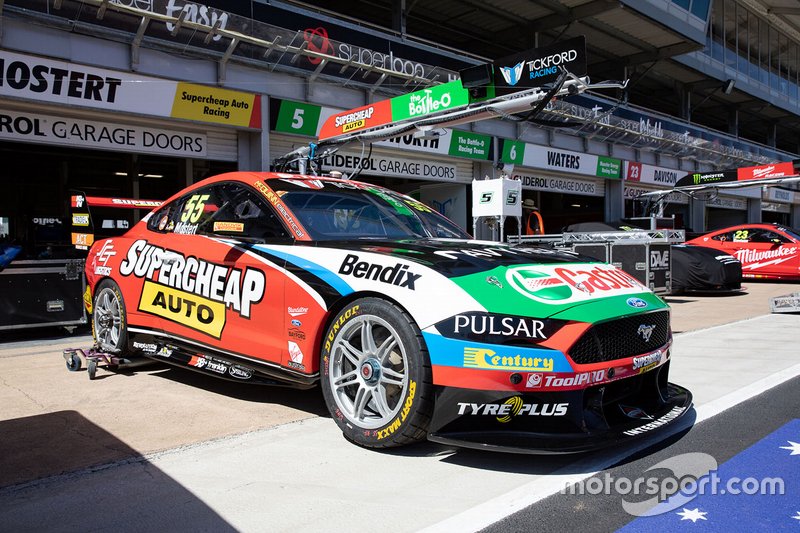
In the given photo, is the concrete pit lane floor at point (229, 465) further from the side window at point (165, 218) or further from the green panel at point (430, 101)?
the green panel at point (430, 101)

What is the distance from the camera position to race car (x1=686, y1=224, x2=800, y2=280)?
53.1 ft

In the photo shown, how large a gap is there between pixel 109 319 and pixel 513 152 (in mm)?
14453

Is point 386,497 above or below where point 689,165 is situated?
below

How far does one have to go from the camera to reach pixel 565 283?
10.9ft

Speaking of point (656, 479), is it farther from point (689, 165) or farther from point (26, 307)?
point (689, 165)

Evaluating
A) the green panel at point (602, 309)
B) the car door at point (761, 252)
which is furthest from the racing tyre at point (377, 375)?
the car door at point (761, 252)

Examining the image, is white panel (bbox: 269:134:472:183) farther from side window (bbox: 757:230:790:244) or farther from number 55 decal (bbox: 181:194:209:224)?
side window (bbox: 757:230:790:244)

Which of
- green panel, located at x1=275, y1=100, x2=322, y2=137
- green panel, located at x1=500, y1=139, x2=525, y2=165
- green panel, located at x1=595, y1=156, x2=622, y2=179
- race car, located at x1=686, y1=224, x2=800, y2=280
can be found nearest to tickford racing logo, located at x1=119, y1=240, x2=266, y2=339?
green panel, located at x1=275, y1=100, x2=322, y2=137

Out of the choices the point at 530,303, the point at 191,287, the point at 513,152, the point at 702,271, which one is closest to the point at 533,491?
the point at 530,303

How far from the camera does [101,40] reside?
33.3ft

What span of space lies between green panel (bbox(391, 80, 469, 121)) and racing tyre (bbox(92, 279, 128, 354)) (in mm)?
4347

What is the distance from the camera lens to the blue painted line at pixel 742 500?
8.16ft

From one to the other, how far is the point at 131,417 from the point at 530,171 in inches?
665

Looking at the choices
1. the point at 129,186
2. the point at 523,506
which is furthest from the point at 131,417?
the point at 129,186
